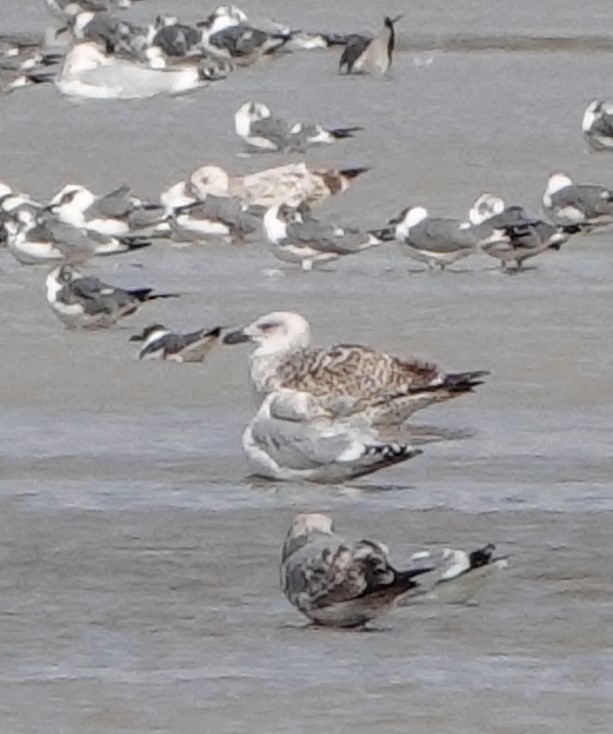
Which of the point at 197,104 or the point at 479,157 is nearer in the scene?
the point at 479,157

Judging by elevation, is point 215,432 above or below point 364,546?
below

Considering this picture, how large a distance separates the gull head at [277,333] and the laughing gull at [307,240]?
1.72 metres

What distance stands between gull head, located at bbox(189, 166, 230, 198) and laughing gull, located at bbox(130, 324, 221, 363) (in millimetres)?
2460

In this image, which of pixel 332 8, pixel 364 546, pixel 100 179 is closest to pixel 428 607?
pixel 364 546

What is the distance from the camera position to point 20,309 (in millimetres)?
9242

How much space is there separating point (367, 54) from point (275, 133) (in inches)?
96.5

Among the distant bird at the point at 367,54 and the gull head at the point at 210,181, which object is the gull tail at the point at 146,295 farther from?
the distant bird at the point at 367,54

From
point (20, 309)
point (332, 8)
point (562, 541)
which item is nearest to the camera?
point (562, 541)

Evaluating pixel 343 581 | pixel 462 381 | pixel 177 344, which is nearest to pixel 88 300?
pixel 177 344

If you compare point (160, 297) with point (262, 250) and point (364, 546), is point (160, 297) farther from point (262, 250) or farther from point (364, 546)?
point (364, 546)

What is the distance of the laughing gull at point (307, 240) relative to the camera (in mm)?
9789

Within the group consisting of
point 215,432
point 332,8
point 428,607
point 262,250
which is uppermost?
point 428,607

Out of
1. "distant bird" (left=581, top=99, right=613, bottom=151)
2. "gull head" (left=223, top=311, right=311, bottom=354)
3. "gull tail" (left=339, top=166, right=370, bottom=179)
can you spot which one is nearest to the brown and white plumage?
"gull head" (left=223, top=311, right=311, bottom=354)

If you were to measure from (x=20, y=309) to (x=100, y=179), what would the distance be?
9.52 ft
